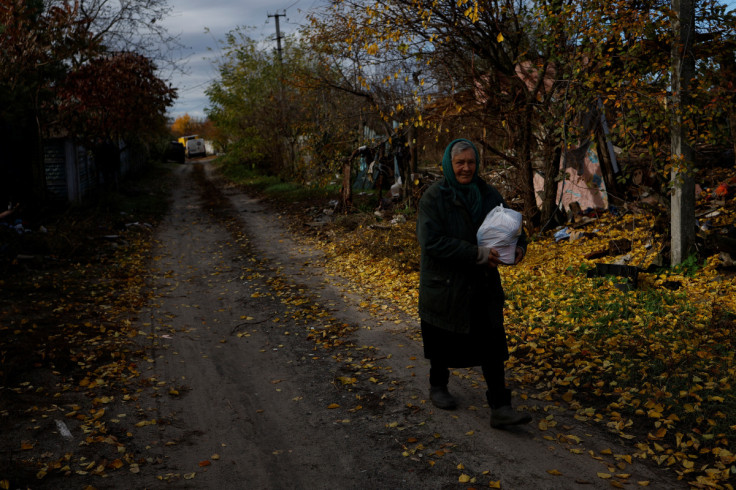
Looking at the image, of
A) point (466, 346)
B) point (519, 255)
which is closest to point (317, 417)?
point (466, 346)

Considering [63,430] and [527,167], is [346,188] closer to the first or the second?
[527,167]

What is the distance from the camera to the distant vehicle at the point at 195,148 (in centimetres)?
5416

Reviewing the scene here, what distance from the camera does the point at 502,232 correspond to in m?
3.59

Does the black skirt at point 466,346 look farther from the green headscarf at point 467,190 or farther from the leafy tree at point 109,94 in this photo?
the leafy tree at point 109,94

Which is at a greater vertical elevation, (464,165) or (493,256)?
(464,165)

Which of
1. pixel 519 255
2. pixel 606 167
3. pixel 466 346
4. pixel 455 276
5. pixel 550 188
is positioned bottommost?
pixel 466 346

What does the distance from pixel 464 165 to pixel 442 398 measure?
1.81m

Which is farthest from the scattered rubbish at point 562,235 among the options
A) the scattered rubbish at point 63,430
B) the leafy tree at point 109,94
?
the leafy tree at point 109,94

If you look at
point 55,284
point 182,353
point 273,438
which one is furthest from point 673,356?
point 55,284

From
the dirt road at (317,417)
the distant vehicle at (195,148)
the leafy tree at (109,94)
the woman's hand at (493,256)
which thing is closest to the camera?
the dirt road at (317,417)

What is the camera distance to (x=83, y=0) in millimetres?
14203

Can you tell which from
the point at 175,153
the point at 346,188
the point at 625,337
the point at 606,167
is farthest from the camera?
the point at 175,153

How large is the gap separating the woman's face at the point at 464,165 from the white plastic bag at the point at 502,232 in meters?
0.32

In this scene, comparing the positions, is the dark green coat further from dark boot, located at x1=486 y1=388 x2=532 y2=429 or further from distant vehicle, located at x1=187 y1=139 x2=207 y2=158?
distant vehicle, located at x1=187 y1=139 x2=207 y2=158
